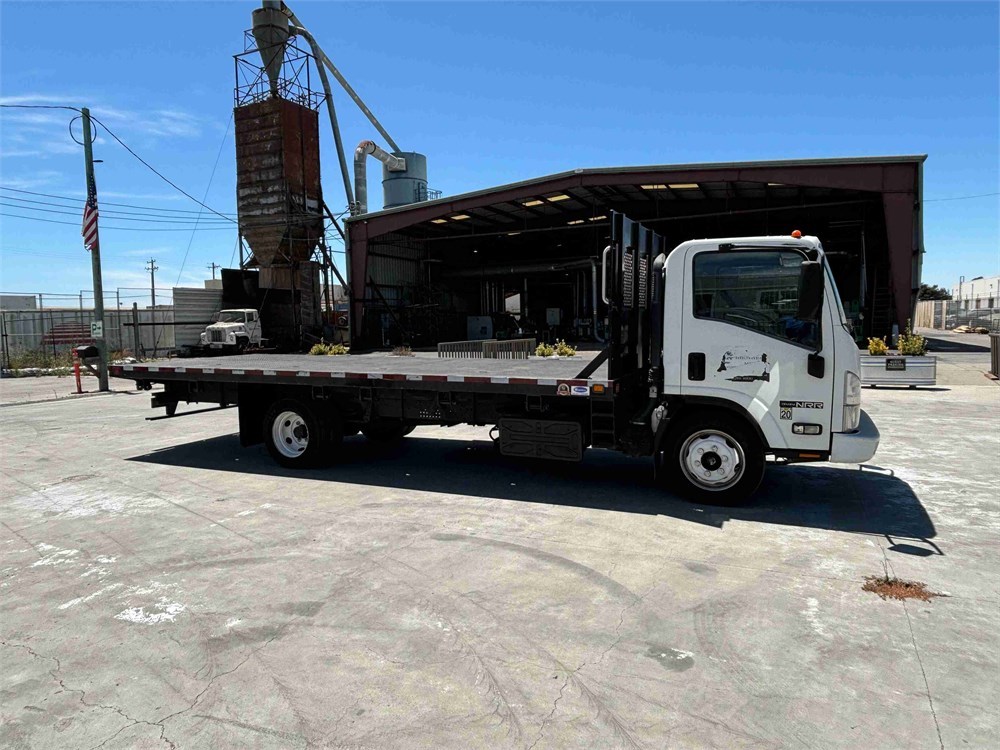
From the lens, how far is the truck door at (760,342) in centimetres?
600

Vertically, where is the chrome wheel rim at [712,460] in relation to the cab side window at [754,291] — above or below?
below

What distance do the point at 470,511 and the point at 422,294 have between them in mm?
29055

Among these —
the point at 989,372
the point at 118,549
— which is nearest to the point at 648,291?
the point at 118,549

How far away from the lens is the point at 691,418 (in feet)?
21.3

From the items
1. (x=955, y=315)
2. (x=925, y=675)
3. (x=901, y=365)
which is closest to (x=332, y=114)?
(x=901, y=365)

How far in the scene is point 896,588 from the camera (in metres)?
4.57

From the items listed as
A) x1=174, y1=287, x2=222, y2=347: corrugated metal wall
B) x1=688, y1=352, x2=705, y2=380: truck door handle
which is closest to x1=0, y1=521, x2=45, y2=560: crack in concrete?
x1=688, y1=352, x2=705, y2=380: truck door handle

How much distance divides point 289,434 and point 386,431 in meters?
1.68

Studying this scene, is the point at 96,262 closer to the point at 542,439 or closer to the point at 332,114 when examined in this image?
the point at 542,439

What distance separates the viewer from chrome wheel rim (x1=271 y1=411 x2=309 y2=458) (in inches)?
343

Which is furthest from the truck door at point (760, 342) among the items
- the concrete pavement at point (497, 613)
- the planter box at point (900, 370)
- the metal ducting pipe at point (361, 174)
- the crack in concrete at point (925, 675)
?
the metal ducting pipe at point (361, 174)

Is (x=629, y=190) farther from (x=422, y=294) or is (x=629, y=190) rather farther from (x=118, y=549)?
(x=118, y=549)

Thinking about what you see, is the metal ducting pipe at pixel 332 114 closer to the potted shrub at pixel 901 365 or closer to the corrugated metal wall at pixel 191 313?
the corrugated metal wall at pixel 191 313

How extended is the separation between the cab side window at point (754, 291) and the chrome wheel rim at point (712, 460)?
1136mm
